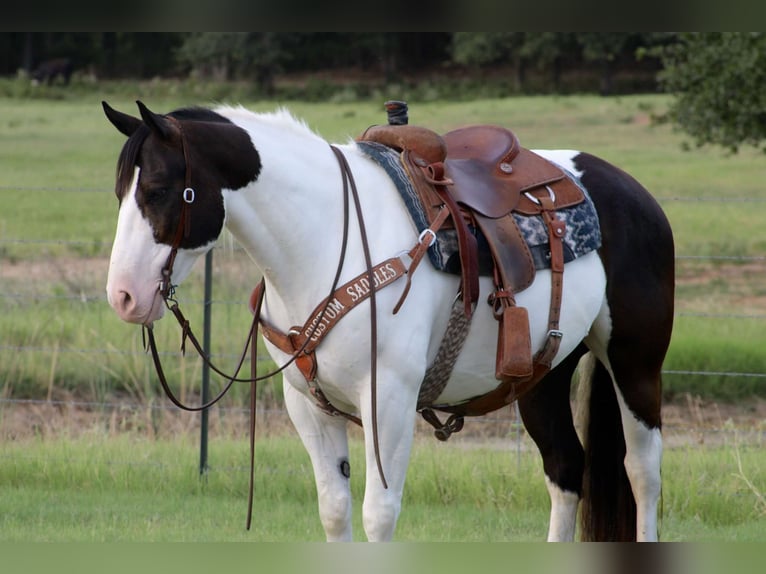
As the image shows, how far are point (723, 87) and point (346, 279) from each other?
9.91 metres

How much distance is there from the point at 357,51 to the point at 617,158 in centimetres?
1615

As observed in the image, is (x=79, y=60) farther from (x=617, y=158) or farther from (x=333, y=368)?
(x=333, y=368)

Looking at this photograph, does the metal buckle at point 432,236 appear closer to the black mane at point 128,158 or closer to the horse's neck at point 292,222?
the horse's neck at point 292,222

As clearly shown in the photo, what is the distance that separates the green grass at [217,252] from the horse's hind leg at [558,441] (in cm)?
132

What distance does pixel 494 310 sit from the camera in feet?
12.2

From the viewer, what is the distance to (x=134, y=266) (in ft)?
10.1

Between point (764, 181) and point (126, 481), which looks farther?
point (764, 181)

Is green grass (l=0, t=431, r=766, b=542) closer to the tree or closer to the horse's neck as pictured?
the horse's neck

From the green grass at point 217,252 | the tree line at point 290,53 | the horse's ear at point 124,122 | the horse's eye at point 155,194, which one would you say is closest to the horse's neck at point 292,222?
the horse's eye at point 155,194

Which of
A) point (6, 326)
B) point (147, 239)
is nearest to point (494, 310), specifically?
point (147, 239)

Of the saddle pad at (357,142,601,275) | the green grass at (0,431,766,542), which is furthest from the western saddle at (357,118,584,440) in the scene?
the green grass at (0,431,766,542)

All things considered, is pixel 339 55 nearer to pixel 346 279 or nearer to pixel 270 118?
pixel 270 118

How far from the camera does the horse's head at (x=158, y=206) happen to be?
3.07 metres

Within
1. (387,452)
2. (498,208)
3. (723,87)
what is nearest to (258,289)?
(387,452)
